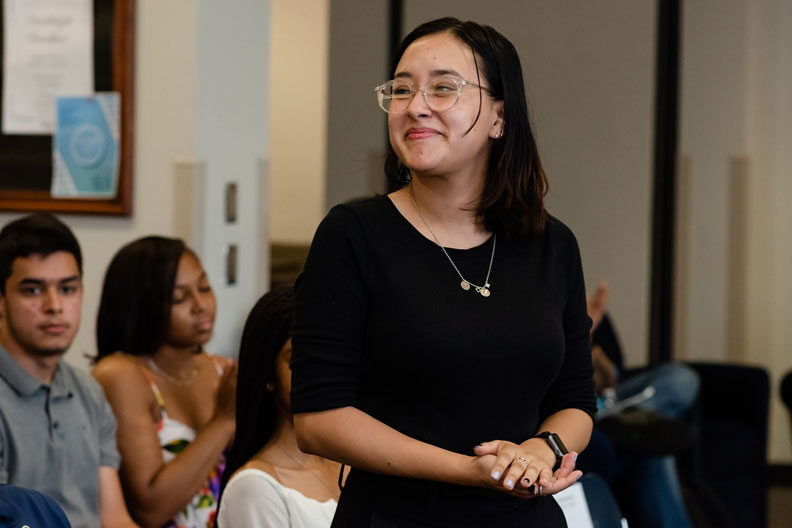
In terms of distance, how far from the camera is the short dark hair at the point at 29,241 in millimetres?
2199

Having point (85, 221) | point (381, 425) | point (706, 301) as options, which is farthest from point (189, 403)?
point (706, 301)

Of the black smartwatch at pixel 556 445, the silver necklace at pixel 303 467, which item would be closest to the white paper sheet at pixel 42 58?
the silver necklace at pixel 303 467

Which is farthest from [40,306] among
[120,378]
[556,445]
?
[556,445]

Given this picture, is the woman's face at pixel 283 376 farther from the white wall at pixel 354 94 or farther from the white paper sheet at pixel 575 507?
the white wall at pixel 354 94

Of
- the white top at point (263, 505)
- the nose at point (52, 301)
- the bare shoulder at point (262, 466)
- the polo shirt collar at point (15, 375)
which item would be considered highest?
the nose at point (52, 301)

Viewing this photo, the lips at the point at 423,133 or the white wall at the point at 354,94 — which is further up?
the white wall at the point at 354,94

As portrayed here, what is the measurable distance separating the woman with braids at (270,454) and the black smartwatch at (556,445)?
1.90 ft

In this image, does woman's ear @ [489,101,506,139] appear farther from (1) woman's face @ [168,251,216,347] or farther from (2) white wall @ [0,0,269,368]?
(2) white wall @ [0,0,269,368]

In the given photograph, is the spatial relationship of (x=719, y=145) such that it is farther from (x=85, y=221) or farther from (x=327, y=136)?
(x=85, y=221)

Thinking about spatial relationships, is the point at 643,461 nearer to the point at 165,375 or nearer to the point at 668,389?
the point at 668,389

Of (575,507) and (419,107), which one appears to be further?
(575,507)

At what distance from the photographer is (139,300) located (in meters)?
2.60

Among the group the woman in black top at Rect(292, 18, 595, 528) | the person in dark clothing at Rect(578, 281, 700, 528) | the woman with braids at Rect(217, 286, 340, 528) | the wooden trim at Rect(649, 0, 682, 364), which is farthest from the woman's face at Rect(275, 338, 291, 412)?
the wooden trim at Rect(649, 0, 682, 364)

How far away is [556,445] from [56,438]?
123 cm
